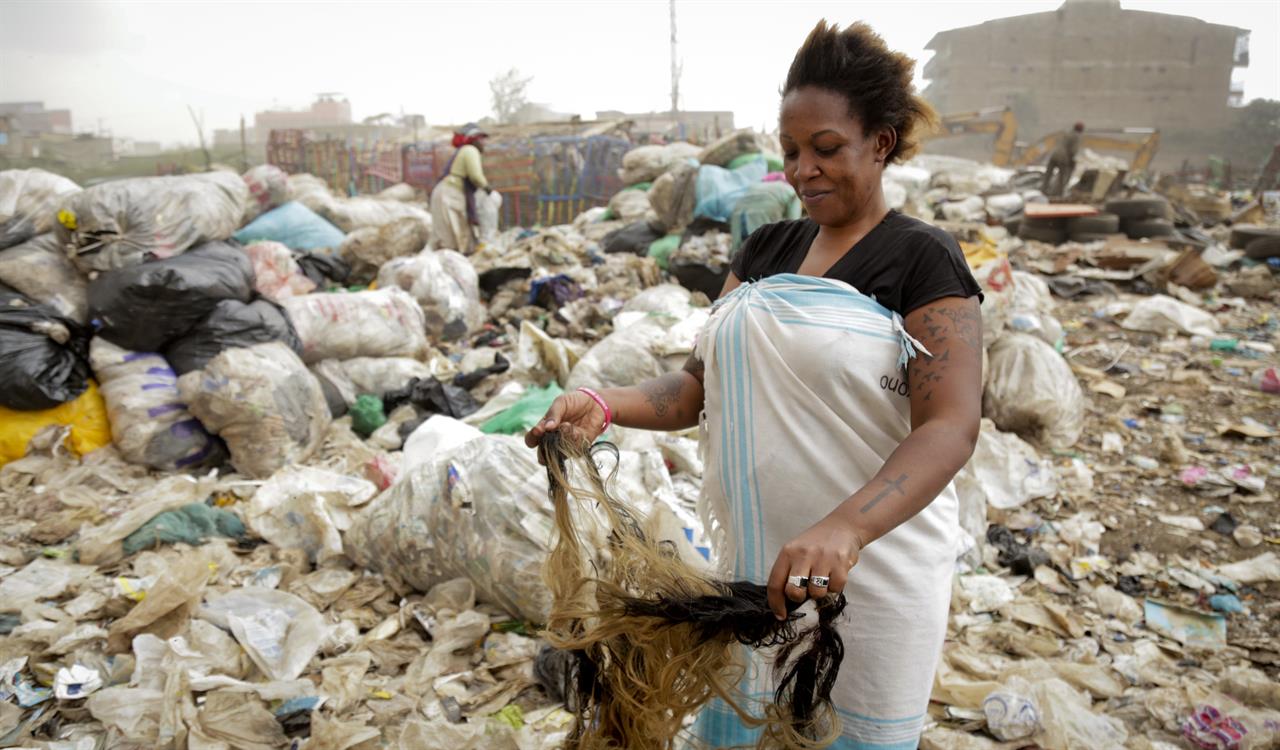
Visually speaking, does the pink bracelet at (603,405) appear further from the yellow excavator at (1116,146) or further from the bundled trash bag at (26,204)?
the yellow excavator at (1116,146)

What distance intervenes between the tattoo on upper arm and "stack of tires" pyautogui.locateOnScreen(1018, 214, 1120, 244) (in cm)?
933

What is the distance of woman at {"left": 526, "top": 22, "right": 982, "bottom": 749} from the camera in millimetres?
1040

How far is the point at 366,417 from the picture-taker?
13.5 feet

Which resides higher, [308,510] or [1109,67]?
[1109,67]

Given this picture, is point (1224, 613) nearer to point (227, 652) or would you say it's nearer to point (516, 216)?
point (227, 652)

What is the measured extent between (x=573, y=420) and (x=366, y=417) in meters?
3.19

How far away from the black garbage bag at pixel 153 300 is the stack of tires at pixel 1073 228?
8911 mm

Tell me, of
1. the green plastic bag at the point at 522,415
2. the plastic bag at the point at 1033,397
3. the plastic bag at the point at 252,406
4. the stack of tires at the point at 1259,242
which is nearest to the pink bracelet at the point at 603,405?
the green plastic bag at the point at 522,415

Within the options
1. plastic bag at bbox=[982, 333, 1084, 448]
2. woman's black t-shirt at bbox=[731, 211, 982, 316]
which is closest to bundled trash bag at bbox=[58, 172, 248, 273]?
woman's black t-shirt at bbox=[731, 211, 982, 316]

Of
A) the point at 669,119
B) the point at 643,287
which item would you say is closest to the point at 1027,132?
the point at 669,119

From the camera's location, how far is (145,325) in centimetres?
357

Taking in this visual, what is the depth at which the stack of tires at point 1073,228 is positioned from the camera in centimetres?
903

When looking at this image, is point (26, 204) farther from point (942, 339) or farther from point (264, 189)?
point (942, 339)

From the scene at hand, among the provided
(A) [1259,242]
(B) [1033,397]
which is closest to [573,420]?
(B) [1033,397]
